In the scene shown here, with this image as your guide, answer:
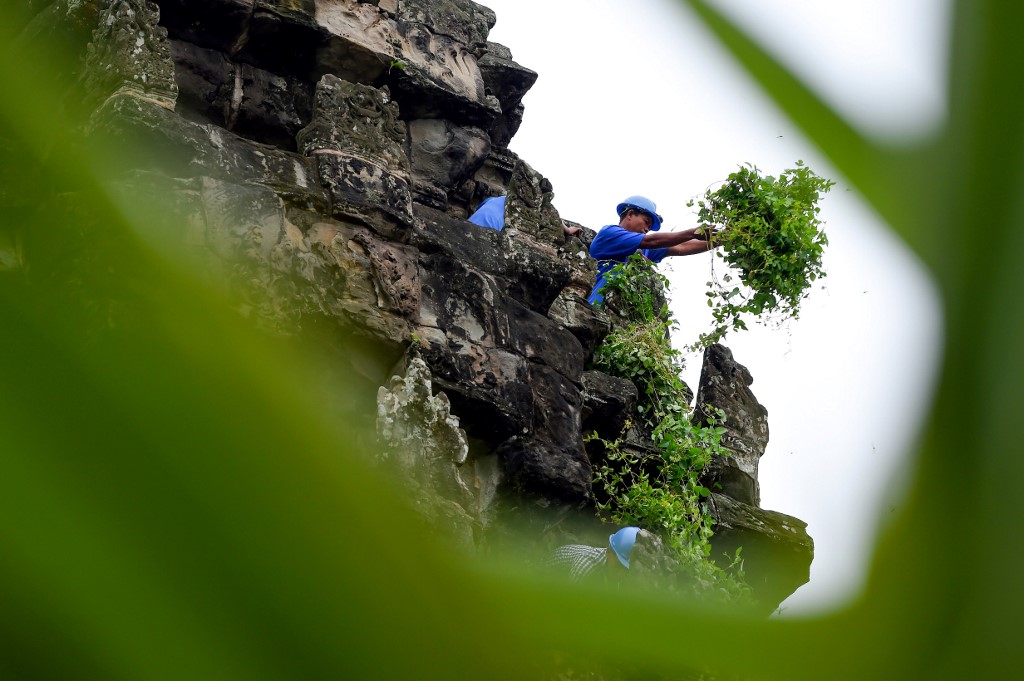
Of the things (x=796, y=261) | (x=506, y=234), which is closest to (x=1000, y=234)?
(x=506, y=234)

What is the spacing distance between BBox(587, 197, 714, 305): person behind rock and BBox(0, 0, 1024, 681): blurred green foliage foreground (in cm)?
642

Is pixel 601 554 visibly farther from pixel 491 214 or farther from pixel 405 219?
pixel 491 214

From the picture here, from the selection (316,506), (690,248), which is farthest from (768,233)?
(316,506)

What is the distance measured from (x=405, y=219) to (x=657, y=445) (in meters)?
2.22

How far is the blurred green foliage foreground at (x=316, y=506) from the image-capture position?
0.29m

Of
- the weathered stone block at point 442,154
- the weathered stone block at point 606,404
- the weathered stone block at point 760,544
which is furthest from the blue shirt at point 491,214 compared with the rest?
the weathered stone block at point 760,544

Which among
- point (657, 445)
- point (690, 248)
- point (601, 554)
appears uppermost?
point (690, 248)

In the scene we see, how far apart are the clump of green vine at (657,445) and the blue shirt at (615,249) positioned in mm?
129

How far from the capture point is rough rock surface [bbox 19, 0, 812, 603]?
367 cm

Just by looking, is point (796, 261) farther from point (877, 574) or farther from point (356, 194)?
point (877, 574)

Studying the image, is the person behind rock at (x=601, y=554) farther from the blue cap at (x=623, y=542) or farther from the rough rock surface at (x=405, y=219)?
the rough rock surface at (x=405, y=219)

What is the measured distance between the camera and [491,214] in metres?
5.96

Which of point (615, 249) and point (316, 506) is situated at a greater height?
point (615, 249)

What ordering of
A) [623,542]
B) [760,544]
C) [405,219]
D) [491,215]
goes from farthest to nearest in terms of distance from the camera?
[760,544] → [491,215] → [623,542] → [405,219]
